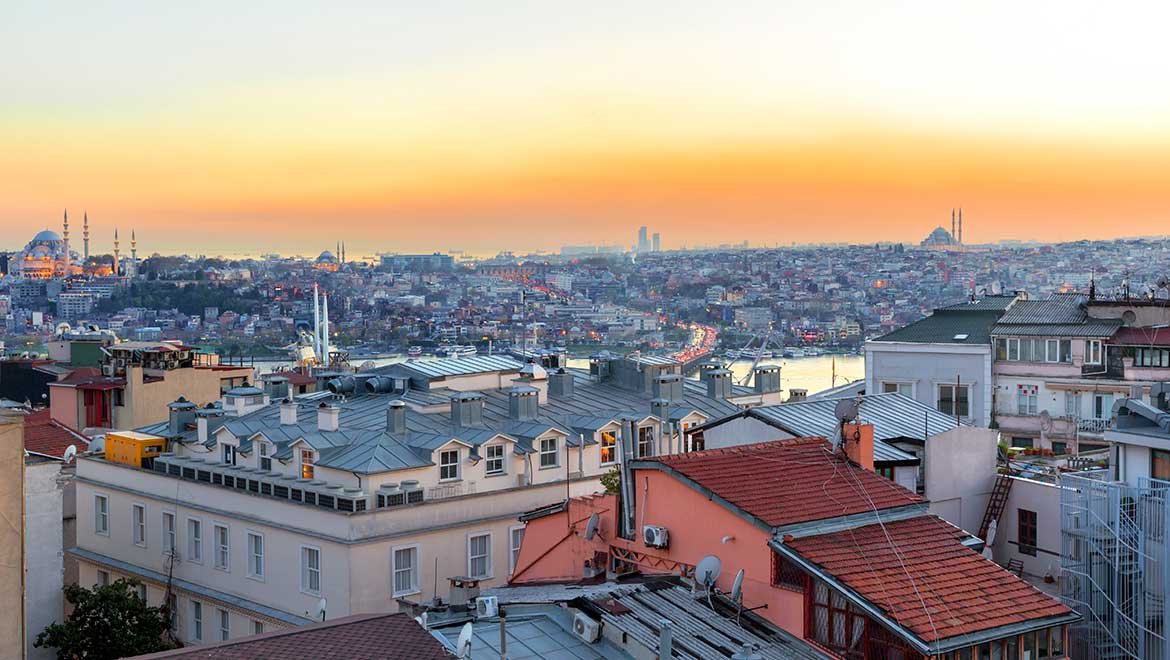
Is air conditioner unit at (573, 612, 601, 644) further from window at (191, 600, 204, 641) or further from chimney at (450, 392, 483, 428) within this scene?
window at (191, 600, 204, 641)

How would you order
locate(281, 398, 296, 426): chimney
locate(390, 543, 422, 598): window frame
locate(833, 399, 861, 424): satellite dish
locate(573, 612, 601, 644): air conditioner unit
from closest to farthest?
1. locate(573, 612, 601, 644): air conditioner unit
2. locate(833, 399, 861, 424): satellite dish
3. locate(390, 543, 422, 598): window frame
4. locate(281, 398, 296, 426): chimney

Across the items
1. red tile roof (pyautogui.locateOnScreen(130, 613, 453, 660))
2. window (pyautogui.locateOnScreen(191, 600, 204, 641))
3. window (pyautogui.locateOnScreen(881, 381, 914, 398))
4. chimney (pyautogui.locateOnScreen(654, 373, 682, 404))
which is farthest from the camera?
window (pyautogui.locateOnScreen(881, 381, 914, 398))

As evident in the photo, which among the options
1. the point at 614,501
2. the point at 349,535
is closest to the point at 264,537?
the point at 349,535

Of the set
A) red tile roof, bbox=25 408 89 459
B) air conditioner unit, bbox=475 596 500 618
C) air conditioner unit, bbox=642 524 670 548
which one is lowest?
red tile roof, bbox=25 408 89 459

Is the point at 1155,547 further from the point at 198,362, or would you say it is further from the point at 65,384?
the point at 198,362

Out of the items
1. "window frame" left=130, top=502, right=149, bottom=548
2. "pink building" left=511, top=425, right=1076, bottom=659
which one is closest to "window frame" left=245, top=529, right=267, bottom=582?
"window frame" left=130, top=502, right=149, bottom=548

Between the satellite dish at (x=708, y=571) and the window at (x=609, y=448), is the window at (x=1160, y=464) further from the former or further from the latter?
the window at (x=609, y=448)
